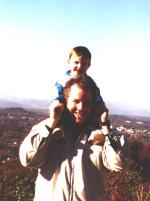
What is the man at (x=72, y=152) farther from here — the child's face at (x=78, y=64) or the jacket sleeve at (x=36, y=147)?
the child's face at (x=78, y=64)

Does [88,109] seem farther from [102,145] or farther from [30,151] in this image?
[30,151]

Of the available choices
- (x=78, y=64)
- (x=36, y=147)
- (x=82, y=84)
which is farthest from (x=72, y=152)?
(x=78, y=64)

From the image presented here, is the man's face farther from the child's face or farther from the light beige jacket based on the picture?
the child's face

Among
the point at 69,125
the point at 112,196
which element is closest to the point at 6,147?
the point at 112,196

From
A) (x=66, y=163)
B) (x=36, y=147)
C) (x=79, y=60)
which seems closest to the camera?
(x=36, y=147)

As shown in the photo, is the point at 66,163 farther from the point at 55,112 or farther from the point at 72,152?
the point at 55,112

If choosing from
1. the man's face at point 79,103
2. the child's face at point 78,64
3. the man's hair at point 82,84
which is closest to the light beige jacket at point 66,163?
the man's face at point 79,103

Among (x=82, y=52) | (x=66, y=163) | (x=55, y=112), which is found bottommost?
(x=66, y=163)
